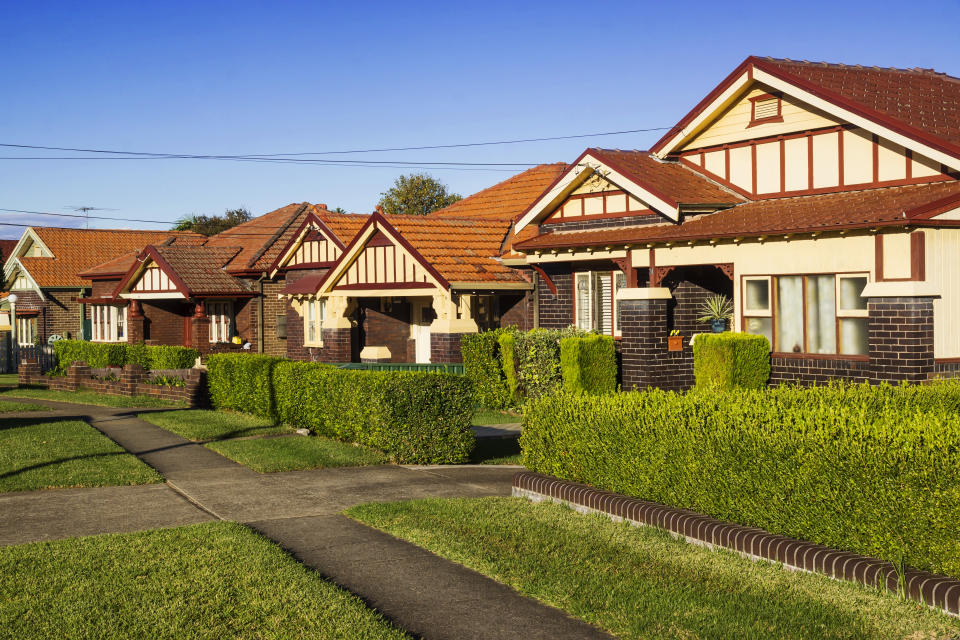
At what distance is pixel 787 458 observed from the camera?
8.38 m

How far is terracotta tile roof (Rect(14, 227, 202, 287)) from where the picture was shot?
154ft

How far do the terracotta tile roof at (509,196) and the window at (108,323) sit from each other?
16.5m

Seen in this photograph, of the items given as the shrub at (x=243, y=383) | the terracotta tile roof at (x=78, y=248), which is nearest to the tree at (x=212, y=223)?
the terracotta tile roof at (x=78, y=248)

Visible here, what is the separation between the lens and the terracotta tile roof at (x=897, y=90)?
1727 cm

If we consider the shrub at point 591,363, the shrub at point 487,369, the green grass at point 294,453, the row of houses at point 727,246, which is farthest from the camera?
the shrub at point 487,369

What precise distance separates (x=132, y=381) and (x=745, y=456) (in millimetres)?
21571

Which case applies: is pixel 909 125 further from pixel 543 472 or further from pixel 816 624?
pixel 816 624

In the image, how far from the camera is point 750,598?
24.3 feet

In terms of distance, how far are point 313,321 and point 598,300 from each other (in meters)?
12.3

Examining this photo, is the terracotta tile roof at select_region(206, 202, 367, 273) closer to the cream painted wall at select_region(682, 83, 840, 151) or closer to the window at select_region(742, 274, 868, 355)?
the cream painted wall at select_region(682, 83, 840, 151)

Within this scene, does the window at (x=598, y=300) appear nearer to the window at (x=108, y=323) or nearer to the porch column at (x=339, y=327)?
the porch column at (x=339, y=327)

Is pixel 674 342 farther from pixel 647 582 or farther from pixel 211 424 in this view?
pixel 647 582

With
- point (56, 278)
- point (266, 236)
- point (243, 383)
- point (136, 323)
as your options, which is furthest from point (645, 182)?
point (56, 278)

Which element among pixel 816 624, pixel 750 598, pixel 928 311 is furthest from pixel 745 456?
pixel 928 311
